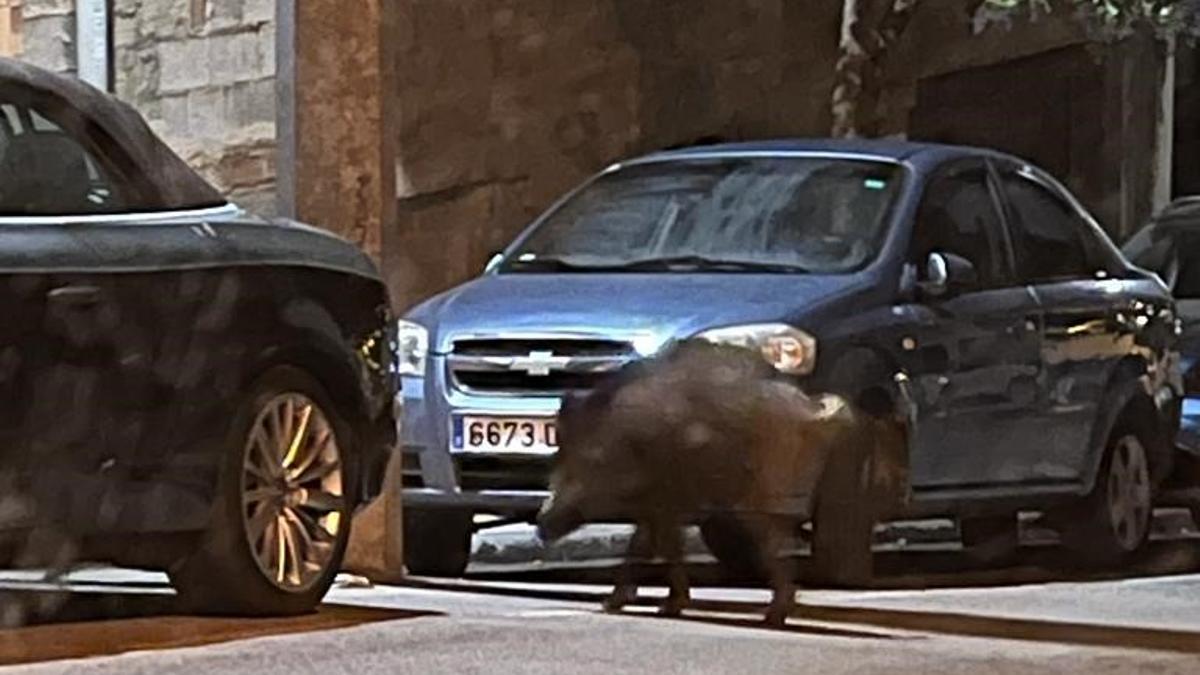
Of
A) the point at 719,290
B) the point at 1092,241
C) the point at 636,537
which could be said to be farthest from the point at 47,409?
the point at 1092,241

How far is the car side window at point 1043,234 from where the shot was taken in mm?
10797

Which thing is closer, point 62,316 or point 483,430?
point 62,316

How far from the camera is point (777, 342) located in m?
9.32

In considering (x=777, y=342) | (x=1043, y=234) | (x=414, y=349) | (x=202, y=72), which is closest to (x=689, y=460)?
(x=777, y=342)

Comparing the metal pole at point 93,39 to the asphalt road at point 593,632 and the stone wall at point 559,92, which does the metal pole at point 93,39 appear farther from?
the asphalt road at point 593,632

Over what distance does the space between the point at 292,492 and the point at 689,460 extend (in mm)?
1274

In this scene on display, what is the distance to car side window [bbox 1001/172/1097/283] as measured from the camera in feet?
35.4

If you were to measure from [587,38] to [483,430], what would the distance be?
5.52 metres

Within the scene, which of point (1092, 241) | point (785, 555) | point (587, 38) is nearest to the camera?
point (785, 555)

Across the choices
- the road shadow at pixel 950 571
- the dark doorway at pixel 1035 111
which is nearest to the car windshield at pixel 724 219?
the road shadow at pixel 950 571

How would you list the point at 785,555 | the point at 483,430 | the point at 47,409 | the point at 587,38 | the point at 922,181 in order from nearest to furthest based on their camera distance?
the point at 47,409, the point at 785,555, the point at 483,430, the point at 922,181, the point at 587,38

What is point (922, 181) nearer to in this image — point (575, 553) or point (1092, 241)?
point (1092, 241)

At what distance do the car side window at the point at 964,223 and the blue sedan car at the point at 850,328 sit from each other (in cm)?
1

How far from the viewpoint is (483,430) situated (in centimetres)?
965
